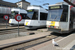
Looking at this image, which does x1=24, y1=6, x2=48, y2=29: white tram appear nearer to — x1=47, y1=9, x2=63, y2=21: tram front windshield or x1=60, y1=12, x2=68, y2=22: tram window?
x1=47, y1=9, x2=63, y2=21: tram front windshield

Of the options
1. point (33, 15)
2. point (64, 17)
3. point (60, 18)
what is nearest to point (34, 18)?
point (33, 15)

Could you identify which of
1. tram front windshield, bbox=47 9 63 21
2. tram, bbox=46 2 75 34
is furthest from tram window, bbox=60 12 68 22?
tram front windshield, bbox=47 9 63 21

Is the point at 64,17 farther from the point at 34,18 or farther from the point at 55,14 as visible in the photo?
the point at 34,18

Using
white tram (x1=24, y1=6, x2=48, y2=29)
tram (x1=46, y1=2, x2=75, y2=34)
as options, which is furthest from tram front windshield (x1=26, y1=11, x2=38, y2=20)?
tram (x1=46, y1=2, x2=75, y2=34)

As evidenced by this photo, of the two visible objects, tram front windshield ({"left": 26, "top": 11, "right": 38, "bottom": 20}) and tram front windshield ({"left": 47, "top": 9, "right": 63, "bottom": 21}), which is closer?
tram front windshield ({"left": 47, "top": 9, "right": 63, "bottom": 21})

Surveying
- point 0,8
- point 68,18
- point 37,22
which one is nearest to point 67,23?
point 68,18

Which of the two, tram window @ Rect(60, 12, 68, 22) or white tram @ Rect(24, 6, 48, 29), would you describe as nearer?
tram window @ Rect(60, 12, 68, 22)

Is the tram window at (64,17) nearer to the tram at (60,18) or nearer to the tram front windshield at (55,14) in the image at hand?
the tram at (60,18)

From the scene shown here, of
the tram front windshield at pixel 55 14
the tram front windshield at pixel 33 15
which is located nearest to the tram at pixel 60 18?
the tram front windshield at pixel 55 14

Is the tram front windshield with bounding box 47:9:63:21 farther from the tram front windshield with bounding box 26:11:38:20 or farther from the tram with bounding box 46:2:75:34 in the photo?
the tram front windshield with bounding box 26:11:38:20

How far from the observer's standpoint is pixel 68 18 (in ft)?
25.5

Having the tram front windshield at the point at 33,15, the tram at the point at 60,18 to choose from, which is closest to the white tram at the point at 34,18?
the tram front windshield at the point at 33,15

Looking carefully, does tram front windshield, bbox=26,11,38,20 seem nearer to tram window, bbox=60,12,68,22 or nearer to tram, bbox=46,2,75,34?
tram, bbox=46,2,75,34

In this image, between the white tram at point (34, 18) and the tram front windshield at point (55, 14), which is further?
the white tram at point (34, 18)
